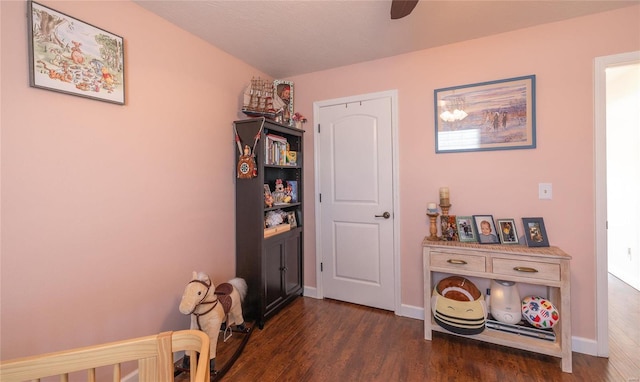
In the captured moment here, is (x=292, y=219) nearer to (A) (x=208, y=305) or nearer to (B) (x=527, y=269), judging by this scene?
(A) (x=208, y=305)

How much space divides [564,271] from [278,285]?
2280 mm

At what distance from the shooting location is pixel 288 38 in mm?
2221

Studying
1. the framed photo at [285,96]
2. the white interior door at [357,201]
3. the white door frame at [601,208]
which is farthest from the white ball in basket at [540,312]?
the framed photo at [285,96]

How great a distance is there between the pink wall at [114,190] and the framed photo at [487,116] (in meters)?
2.03

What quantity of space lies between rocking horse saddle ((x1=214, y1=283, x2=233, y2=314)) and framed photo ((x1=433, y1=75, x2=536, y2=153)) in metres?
2.18

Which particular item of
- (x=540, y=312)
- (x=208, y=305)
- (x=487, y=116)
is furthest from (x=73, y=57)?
(x=540, y=312)

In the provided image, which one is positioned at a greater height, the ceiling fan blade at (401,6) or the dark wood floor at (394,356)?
the ceiling fan blade at (401,6)

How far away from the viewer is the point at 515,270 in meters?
1.92

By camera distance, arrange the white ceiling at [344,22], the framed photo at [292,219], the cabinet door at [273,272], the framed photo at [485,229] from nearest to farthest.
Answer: the white ceiling at [344,22] → the framed photo at [485,229] → the cabinet door at [273,272] → the framed photo at [292,219]

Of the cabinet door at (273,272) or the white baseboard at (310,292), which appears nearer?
the cabinet door at (273,272)

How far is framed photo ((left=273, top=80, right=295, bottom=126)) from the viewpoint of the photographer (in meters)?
2.81

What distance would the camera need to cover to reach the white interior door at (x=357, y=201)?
8.70ft

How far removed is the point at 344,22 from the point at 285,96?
3.37 feet

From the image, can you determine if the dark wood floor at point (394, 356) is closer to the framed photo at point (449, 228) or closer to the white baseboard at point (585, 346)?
the white baseboard at point (585, 346)
